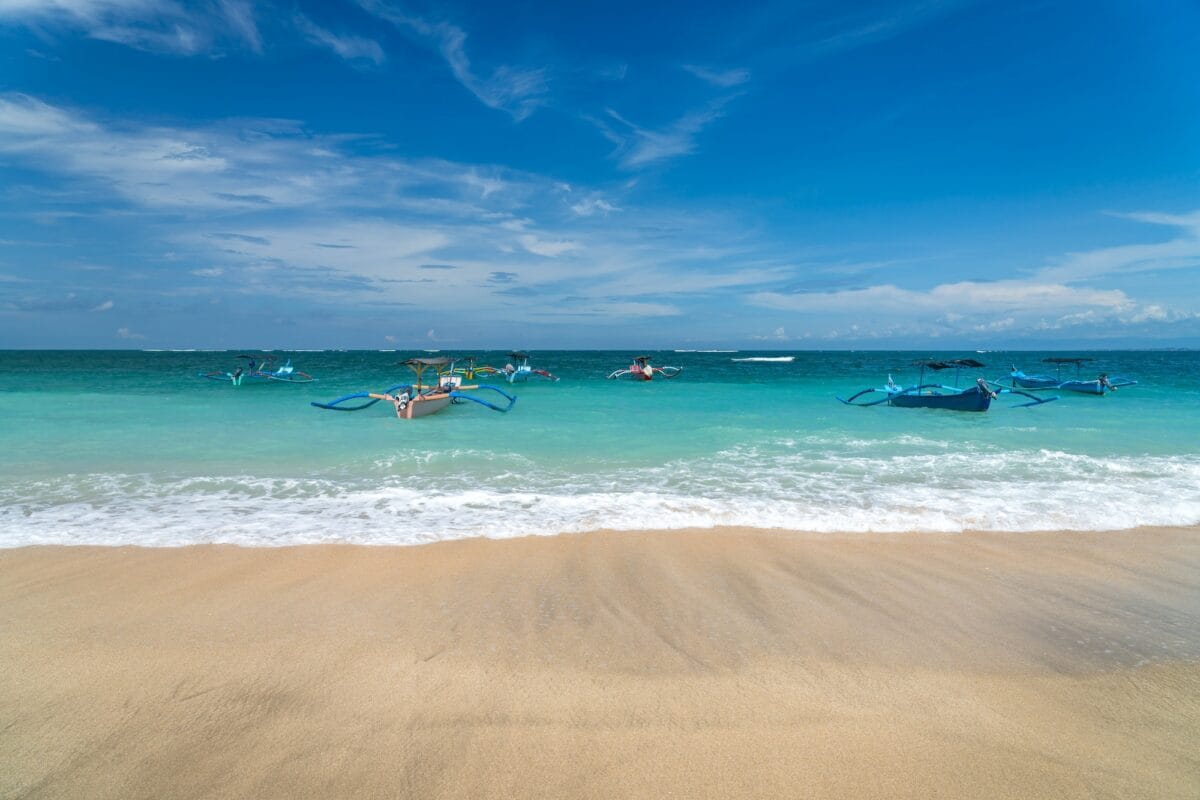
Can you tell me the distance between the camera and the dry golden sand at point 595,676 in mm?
2750

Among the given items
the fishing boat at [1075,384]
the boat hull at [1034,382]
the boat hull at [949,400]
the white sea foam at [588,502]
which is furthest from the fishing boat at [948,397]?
the boat hull at [1034,382]

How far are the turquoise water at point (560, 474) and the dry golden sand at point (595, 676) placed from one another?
4.48 ft

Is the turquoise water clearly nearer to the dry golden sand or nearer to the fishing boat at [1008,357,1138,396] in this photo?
the dry golden sand

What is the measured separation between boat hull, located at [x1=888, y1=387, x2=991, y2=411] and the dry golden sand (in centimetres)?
1785

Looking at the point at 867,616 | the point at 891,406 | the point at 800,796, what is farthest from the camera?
the point at 891,406

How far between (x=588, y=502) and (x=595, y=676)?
14.6ft

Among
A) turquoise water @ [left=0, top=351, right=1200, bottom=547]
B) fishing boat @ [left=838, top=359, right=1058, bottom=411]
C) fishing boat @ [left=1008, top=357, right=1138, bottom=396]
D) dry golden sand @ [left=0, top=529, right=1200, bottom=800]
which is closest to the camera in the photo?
dry golden sand @ [left=0, top=529, right=1200, bottom=800]

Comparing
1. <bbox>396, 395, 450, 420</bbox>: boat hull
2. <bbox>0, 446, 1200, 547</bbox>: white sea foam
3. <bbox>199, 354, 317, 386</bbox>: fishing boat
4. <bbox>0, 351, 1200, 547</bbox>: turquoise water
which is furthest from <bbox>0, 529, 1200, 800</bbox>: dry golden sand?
<bbox>199, 354, 317, 386</bbox>: fishing boat

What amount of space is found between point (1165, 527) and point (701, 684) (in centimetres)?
736

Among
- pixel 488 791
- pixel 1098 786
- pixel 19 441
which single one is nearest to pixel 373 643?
pixel 488 791

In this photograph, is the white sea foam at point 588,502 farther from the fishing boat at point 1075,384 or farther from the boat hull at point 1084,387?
the fishing boat at point 1075,384

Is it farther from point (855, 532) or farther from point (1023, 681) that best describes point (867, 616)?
point (855, 532)

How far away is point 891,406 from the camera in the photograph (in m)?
24.4

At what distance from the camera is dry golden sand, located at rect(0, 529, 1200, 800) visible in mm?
2750
